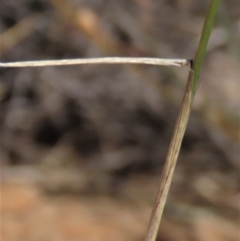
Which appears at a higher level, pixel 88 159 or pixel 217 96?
pixel 217 96

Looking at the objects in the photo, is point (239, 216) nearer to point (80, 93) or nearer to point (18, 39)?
point (80, 93)

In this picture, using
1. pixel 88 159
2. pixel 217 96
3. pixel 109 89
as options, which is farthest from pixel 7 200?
pixel 217 96

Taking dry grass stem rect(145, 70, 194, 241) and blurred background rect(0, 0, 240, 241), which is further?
blurred background rect(0, 0, 240, 241)

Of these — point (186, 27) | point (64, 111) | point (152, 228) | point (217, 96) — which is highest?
point (186, 27)

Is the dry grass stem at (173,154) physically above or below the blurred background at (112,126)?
below

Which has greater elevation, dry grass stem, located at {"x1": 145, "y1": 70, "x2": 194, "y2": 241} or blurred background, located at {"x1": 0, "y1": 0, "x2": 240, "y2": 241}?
blurred background, located at {"x1": 0, "y1": 0, "x2": 240, "y2": 241}

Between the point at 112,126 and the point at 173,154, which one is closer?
the point at 173,154

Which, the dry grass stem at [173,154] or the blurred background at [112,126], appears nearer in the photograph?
the dry grass stem at [173,154]

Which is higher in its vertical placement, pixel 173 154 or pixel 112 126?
pixel 112 126
